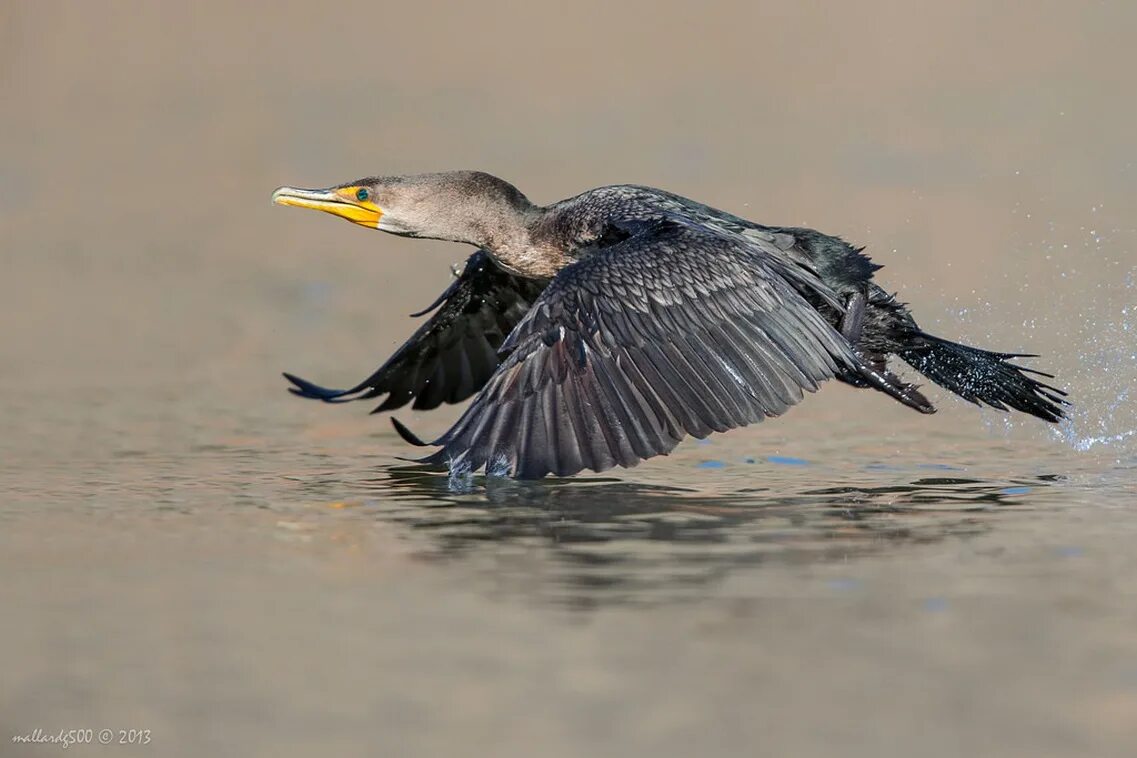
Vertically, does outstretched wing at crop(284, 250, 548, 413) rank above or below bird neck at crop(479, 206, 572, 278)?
below

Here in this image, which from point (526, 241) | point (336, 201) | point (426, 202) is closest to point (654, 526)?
point (526, 241)

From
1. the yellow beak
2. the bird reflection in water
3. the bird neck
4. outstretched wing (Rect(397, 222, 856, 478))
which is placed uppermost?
the yellow beak

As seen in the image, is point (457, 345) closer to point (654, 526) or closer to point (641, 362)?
point (641, 362)

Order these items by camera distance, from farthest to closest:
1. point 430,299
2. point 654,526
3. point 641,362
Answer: point 430,299 < point 641,362 < point 654,526

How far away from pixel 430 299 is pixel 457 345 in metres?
3.23

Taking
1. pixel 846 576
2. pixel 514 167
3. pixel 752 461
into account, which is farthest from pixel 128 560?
pixel 514 167

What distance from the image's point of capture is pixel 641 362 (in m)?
7.60

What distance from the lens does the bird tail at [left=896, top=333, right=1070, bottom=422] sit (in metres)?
8.95

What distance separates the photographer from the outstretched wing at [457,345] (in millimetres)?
10000

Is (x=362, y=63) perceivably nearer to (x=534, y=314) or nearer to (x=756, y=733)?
(x=534, y=314)

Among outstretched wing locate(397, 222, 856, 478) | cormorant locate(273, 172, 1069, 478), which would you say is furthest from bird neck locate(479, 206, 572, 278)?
outstretched wing locate(397, 222, 856, 478)

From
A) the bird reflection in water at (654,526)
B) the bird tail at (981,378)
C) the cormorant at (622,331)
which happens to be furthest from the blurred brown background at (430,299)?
the cormorant at (622,331)

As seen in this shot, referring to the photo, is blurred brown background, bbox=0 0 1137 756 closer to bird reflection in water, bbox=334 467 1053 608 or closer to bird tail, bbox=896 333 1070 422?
bird reflection in water, bbox=334 467 1053 608

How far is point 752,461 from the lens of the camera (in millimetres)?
9117
